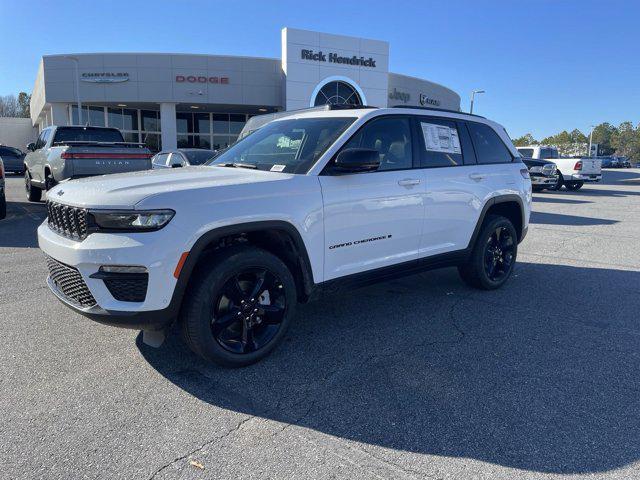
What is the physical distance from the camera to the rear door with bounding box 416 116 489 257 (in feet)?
15.4

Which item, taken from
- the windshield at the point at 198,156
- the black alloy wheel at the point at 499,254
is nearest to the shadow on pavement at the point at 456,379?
the black alloy wheel at the point at 499,254

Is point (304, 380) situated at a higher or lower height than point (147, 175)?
lower

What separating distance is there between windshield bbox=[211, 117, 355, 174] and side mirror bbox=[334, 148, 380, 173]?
241 millimetres

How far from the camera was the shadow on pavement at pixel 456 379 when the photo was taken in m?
2.74

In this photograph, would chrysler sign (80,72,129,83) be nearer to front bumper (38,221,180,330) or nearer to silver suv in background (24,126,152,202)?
silver suv in background (24,126,152,202)

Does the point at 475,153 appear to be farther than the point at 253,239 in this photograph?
Yes

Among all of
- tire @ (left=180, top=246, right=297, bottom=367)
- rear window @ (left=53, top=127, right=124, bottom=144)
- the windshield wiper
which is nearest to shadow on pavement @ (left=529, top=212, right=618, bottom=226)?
the windshield wiper

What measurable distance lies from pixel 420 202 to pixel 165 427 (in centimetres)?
290

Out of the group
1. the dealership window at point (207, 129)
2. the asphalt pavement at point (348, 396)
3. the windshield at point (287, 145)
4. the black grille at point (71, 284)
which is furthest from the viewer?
the dealership window at point (207, 129)

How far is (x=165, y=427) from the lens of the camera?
9.30ft

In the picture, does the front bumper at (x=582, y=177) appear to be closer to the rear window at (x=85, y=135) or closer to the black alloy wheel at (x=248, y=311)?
the rear window at (x=85, y=135)

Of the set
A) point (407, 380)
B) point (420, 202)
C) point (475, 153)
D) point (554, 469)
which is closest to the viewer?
point (554, 469)

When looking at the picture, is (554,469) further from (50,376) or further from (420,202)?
(50,376)

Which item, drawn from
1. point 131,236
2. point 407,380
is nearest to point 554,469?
point 407,380
